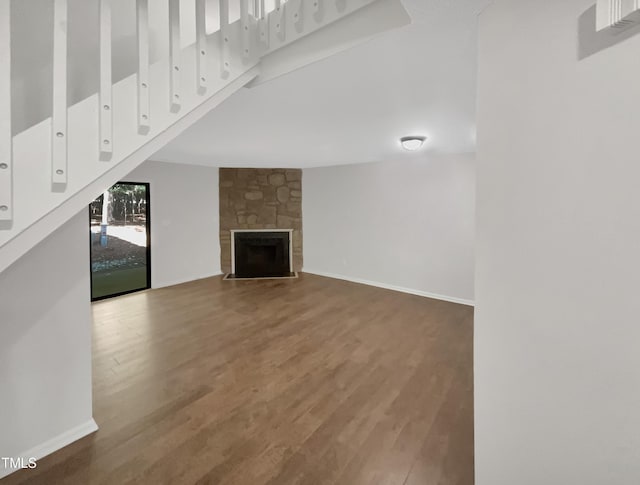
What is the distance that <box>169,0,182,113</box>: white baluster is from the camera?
1191 mm

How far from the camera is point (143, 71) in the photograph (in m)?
1.10

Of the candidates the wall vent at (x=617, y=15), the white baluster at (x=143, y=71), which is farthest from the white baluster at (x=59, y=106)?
the wall vent at (x=617, y=15)

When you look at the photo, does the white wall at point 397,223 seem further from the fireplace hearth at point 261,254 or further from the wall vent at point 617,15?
the wall vent at point 617,15

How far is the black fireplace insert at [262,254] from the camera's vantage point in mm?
5801

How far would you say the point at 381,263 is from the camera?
16.8 ft

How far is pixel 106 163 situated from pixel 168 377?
1.99 metres

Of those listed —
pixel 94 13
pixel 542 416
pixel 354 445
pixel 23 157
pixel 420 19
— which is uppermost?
pixel 94 13

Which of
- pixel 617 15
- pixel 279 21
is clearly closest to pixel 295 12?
pixel 279 21

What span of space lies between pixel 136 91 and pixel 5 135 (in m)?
0.44

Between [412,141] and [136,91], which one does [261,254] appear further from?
[136,91]

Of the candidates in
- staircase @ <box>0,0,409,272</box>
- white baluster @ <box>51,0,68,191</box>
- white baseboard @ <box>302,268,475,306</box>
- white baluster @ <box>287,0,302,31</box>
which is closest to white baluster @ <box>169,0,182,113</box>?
staircase @ <box>0,0,409,272</box>

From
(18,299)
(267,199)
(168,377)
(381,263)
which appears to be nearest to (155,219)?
(267,199)

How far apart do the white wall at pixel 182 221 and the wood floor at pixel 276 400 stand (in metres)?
1.38

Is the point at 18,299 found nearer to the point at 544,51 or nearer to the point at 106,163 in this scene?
the point at 106,163
